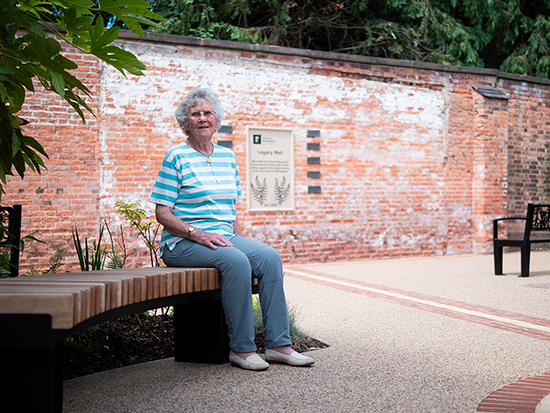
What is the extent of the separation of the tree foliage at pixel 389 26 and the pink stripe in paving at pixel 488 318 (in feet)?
28.4

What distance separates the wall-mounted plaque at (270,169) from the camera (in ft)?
31.8

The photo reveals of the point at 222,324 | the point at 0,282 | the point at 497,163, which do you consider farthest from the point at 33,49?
the point at 497,163

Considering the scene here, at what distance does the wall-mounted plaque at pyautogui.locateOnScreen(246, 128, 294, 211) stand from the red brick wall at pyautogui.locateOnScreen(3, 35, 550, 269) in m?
0.15

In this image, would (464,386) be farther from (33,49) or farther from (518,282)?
(518,282)

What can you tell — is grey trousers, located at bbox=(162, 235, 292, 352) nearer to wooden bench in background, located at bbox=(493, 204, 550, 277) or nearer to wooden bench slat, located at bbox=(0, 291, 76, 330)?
wooden bench slat, located at bbox=(0, 291, 76, 330)

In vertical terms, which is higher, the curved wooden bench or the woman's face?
the woman's face

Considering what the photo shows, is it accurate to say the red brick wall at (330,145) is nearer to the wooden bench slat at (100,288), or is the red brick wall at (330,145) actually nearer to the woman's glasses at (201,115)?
the woman's glasses at (201,115)

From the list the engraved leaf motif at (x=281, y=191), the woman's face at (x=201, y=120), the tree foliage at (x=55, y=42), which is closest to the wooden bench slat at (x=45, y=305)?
the tree foliage at (x=55, y=42)

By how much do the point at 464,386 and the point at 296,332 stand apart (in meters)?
1.27

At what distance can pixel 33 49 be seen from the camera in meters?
1.65

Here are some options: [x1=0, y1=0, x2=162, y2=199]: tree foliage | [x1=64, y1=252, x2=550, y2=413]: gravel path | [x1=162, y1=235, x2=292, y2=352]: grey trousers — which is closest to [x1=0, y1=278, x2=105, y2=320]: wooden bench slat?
[x1=0, y1=0, x2=162, y2=199]: tree foliage

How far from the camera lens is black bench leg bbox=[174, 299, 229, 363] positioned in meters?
3.47

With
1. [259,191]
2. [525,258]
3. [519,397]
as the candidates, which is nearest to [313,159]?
[259,191]

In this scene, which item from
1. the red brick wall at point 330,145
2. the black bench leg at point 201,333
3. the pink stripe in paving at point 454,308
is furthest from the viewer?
the red brick wall at point 330,145
